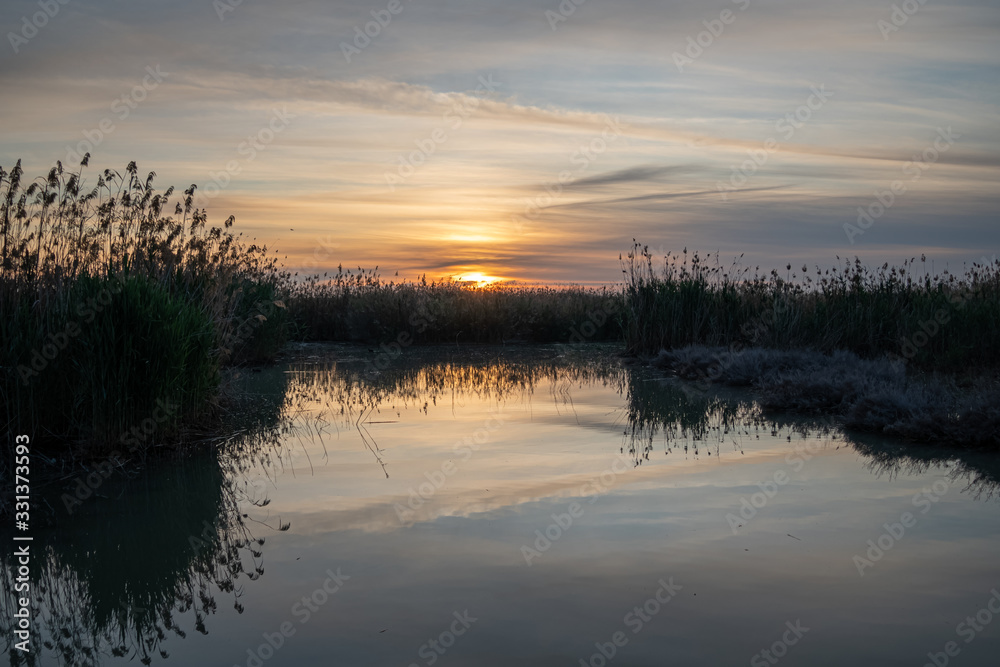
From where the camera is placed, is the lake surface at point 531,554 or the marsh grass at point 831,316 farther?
the marsh grass at point 831,316

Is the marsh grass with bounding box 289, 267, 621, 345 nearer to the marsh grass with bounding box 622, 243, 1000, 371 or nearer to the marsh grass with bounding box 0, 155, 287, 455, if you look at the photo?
the marsh grass with bounding box 622, 243, 1000, 371

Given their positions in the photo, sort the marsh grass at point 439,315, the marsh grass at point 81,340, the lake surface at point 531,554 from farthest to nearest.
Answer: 1. the marsh grass at point 439,315
2. the marsh grass at point 81,340
3. the lake surface at point 531,554

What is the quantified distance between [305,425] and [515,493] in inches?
136

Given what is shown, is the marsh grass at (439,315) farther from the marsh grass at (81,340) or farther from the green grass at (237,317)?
the marsh grass at (81,340)

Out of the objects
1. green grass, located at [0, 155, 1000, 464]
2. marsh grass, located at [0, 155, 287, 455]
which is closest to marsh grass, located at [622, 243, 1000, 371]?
green grass, located at [0, 155, 1000, 464]

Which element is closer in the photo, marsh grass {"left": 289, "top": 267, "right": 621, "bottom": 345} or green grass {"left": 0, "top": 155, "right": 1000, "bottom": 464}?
green grass {"left": 0, "top": 155, "right": 1000, "bottom": 464}

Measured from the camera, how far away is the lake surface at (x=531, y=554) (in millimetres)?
3178

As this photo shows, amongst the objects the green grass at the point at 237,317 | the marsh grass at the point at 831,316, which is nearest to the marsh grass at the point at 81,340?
the green grass at the point at 237,317

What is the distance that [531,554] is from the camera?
4.12m

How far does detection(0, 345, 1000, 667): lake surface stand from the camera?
3.18 metres

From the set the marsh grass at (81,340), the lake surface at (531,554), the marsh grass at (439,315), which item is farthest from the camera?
the marsh grass at (439,315)

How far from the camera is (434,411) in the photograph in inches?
351

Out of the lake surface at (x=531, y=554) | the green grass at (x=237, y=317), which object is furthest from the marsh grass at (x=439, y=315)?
the lake surface at (x=531, y=554)

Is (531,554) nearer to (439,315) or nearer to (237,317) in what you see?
(237,317)
